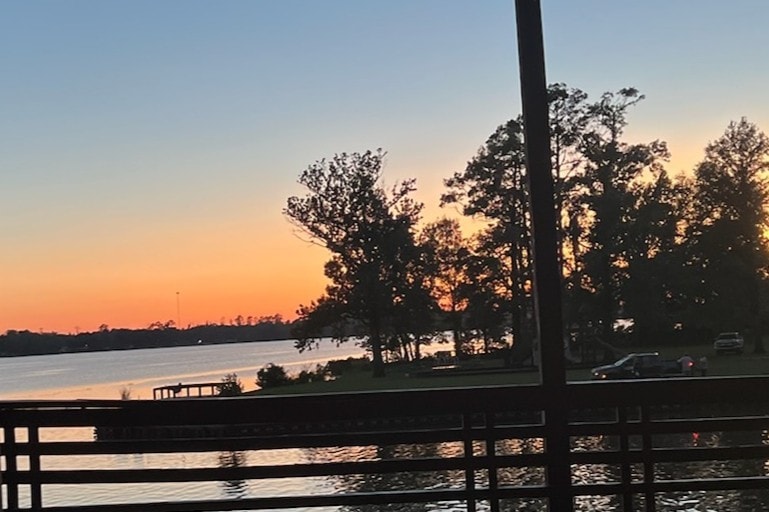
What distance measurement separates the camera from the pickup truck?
870cm

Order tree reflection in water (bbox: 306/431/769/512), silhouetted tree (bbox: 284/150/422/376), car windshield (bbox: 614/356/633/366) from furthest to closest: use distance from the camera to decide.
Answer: silhouetted tree (bbox: 284/150/422/376), car windshield (bbox: 614/356/633/366), tree reflection in water (bbox: 306/431/769/512)

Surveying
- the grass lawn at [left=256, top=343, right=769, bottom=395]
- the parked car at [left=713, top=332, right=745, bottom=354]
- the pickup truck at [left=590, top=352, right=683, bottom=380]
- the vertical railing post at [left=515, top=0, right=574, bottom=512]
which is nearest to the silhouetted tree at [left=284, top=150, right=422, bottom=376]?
the grass lawn at [left=256, top=343, right=769, bottom=395]

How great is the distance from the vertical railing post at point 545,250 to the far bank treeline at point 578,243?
695cm

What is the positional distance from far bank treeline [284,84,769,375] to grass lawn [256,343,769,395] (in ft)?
1.14

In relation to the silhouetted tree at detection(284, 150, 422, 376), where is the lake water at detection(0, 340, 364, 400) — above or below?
below

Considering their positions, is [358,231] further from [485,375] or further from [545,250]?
[545,250]

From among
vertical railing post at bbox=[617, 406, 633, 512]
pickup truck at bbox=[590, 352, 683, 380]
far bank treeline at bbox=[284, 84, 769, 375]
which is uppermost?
far bank treeline at bbox=[284, 84, 769, 375]

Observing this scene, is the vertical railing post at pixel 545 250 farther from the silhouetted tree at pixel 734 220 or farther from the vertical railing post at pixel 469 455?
the silhouetted tree at pixel 734 220

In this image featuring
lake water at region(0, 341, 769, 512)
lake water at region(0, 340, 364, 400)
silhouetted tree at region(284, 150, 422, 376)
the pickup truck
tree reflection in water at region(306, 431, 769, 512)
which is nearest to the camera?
tree reflection in water at region(306, 431, 769, 512)

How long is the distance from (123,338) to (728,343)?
7997 mm

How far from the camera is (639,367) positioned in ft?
29.5

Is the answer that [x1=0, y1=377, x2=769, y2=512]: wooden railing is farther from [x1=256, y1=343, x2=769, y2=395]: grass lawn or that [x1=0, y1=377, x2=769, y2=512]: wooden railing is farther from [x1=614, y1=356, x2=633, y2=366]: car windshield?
[x1=614, y1=356, x2=633, y2=366]: car windshield

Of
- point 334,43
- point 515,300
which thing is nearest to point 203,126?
point 334,43

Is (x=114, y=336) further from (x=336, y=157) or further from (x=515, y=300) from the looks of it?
(x=336, y=157)
